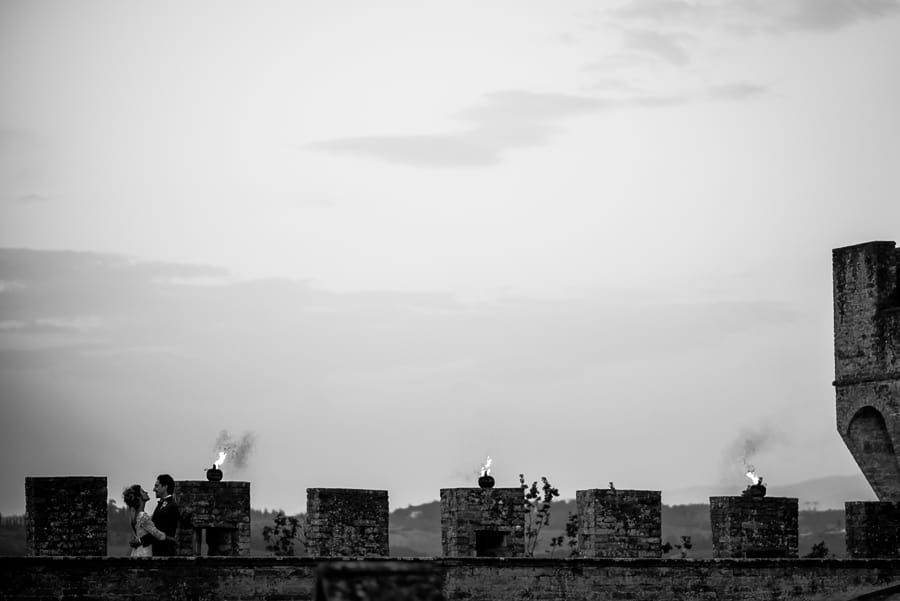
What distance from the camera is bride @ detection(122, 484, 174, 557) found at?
66.3ft

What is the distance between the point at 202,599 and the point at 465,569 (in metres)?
3.37

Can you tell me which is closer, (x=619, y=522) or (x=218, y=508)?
(x=218, y=508)

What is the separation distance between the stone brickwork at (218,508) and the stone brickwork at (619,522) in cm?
436

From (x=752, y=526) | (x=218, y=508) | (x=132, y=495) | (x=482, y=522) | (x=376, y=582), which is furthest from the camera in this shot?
(x=752, y=526)

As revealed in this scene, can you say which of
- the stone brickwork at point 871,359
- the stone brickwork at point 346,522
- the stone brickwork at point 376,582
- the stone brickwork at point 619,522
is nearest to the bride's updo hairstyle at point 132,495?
the stone brickwork at point 346,522

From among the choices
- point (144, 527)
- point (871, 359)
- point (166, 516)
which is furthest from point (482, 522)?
point (871, 359)

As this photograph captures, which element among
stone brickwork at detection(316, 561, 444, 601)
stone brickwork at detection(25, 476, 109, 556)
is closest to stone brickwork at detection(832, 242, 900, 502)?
stone brickwork at detection(25, 476, 109, 556)

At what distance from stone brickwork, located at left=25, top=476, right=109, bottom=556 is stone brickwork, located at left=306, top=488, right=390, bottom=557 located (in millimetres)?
2577

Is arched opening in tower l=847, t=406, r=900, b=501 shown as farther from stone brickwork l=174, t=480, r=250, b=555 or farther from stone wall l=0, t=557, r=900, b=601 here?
stone brickwork l=174, t=480, r=250, b=555

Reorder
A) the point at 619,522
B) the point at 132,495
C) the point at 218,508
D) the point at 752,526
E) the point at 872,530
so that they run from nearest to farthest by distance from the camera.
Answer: the point at 132,495, the point at 218,508, the point at 619,522, the point at 752,526, the point at 872,530

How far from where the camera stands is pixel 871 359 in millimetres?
28078

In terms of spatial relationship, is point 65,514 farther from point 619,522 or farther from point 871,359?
point 871,359

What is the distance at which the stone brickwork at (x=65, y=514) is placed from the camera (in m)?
21.3

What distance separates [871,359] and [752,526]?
16.0 ft
